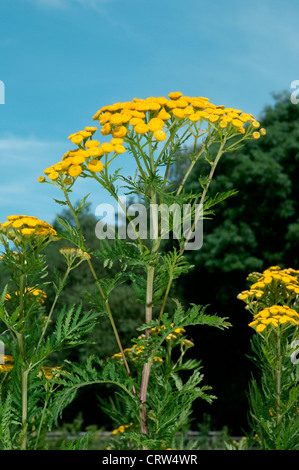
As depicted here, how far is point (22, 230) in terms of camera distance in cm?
271

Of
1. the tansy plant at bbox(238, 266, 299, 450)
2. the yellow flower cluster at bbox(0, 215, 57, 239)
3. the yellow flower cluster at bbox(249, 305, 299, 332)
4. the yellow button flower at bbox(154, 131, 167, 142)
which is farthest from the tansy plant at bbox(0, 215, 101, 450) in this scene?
the tansy plant at bbox(238, 266, 299, 450)

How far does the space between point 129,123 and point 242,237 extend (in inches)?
438

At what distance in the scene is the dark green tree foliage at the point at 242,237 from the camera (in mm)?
13484

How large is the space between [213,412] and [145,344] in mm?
12932

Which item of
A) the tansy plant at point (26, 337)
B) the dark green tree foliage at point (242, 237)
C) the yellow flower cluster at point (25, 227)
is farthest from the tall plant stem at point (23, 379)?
the dark green tree foliage at point (242, 237)

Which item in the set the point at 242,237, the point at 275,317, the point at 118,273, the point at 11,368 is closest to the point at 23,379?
the point at 11,368

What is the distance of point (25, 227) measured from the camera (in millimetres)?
2766

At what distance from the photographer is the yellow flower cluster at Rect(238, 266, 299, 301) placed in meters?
3.56

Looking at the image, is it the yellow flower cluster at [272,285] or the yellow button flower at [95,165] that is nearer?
the yellow button flower at [95,165]

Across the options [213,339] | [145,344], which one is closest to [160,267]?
[145,344]

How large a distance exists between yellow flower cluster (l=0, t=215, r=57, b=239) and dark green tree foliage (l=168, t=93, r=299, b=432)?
10.5 meters

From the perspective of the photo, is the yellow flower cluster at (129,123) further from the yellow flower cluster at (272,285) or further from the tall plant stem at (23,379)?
the yellow flower cluster at (272,285)

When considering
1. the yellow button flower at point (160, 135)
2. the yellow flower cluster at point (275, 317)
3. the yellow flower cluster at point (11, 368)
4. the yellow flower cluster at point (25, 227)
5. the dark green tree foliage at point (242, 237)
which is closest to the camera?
the yellow button flower at point (160, 135)

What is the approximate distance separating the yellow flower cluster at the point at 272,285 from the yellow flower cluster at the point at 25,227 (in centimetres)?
155
